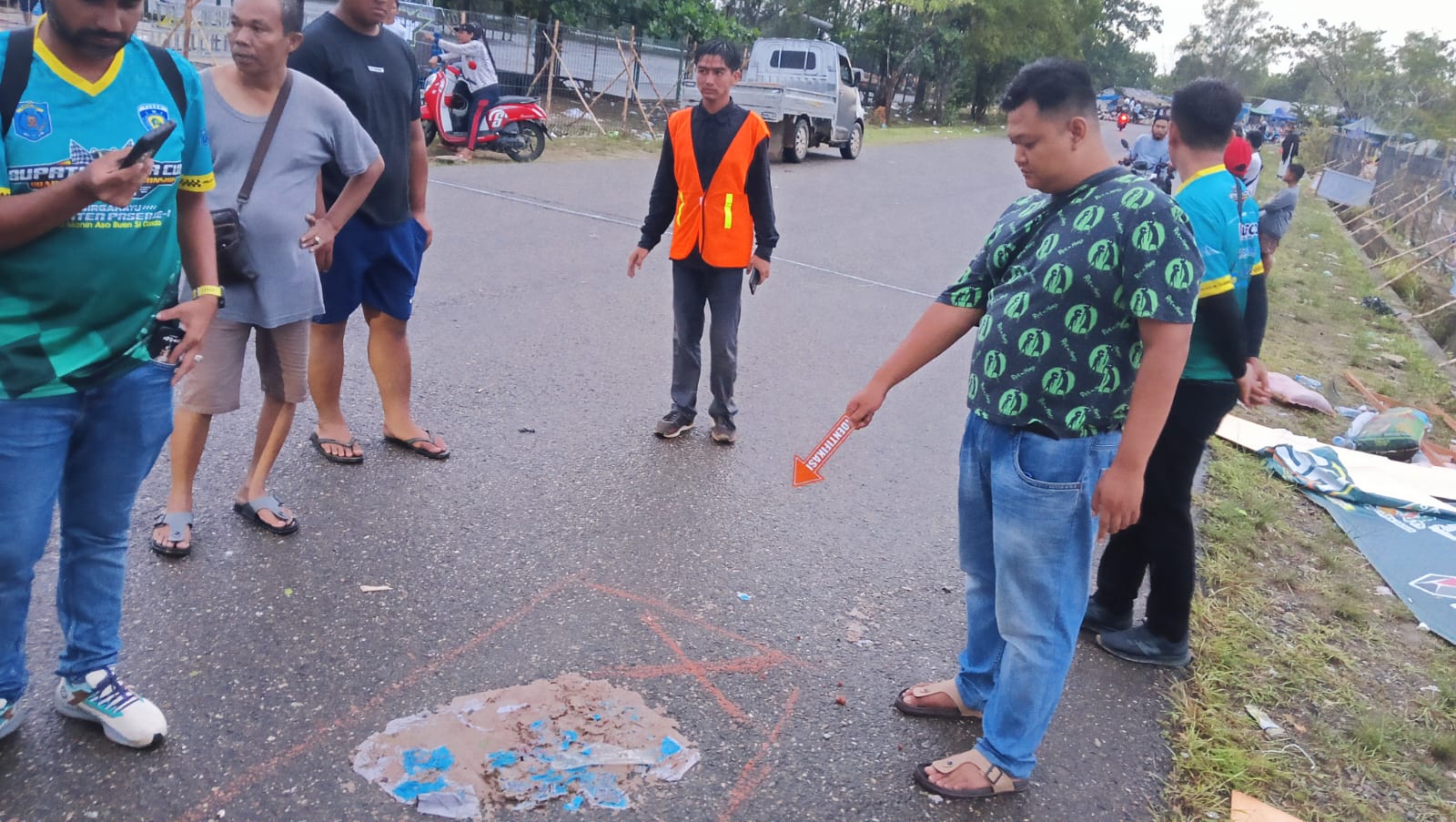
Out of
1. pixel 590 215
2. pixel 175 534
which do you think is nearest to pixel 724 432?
pixel 175 534

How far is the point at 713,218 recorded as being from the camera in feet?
15.3

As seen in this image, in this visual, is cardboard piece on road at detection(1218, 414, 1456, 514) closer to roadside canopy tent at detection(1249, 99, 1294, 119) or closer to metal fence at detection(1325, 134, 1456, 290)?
metal fence at detection(1325, 134, 1456, 290)

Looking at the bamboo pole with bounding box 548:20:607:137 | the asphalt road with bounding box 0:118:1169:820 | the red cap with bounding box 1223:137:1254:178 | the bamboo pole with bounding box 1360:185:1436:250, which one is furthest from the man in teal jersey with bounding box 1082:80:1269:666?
the bamboo pole with bounding box 548:20:607:137

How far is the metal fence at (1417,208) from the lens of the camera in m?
13.1

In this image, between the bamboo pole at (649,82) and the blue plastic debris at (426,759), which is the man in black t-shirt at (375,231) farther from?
the bamboo pole at (649,82)

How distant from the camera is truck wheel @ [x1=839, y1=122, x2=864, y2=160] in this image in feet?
66.4

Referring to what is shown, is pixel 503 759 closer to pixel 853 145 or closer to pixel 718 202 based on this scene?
pixel 718 202

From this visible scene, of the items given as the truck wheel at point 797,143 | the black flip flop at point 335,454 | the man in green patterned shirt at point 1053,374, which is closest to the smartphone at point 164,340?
the man in green patterned shirt at point 1053,374

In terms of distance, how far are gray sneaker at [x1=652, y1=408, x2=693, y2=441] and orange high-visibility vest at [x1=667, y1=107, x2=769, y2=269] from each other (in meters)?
0.77

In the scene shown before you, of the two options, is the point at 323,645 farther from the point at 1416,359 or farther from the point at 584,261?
the point at 1416,359

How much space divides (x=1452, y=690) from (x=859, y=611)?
212 centimetres

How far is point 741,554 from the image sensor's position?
3.87 metres

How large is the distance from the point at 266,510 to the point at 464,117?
34.1ft

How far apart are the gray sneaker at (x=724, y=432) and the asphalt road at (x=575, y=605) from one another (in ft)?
0.21
